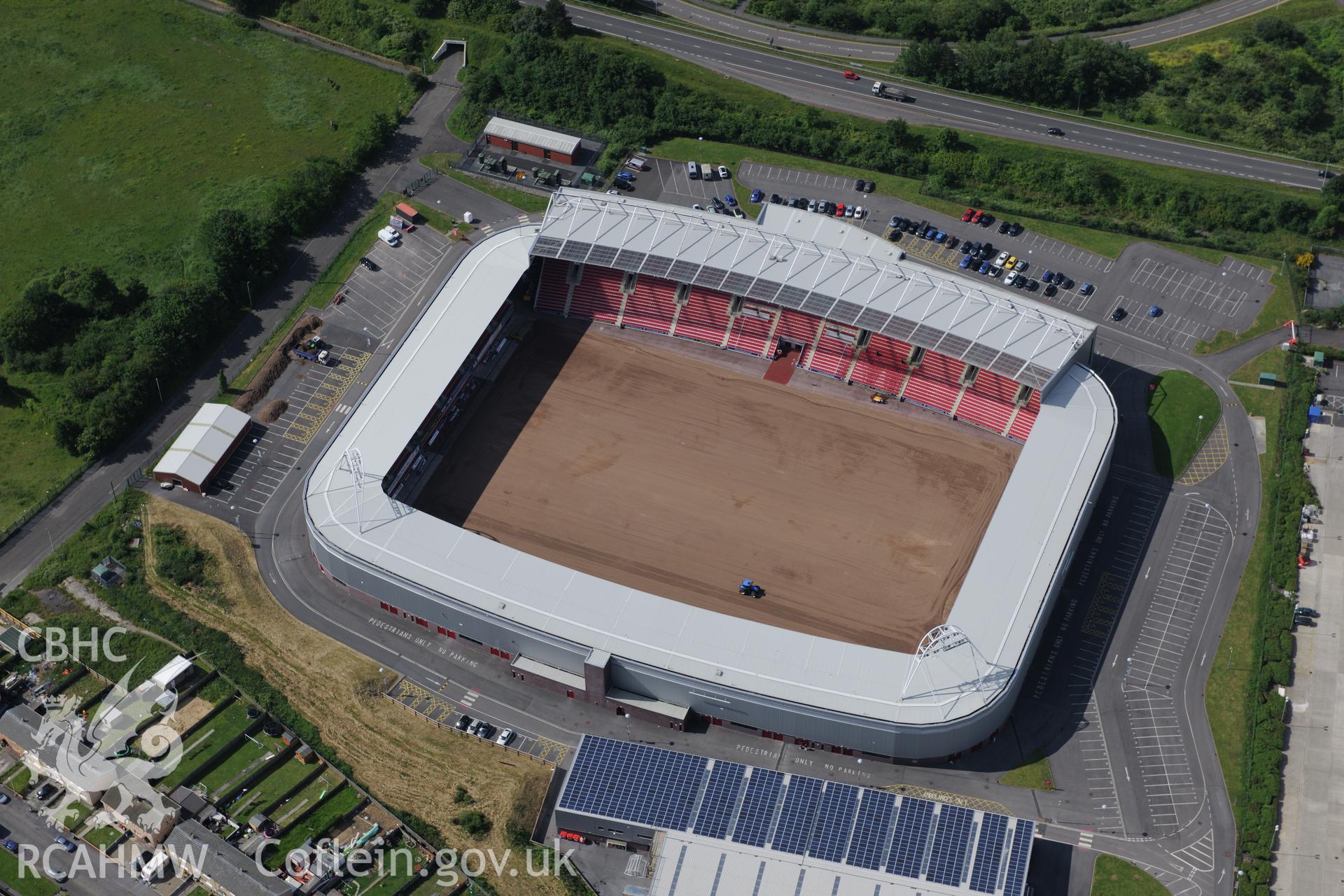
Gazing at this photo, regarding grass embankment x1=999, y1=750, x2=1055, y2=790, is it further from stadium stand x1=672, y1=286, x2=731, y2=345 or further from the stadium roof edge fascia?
stadium stand x1=672, y1=286, x2=731, y2=345

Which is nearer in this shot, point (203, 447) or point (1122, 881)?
point (1122, 881)

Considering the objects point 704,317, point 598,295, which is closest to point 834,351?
point 704,317

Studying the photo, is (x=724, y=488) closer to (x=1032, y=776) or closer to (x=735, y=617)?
(x=735, y=617)

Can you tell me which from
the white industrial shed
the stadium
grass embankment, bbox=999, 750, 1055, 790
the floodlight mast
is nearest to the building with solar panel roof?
grass embankment, bbox=999, 750, 1055, 790

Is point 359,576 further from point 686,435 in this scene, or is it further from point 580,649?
point 686,435

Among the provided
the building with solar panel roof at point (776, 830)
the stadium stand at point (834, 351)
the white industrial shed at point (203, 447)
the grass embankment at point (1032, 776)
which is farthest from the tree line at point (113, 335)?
the grass embankment at point (1032, 776)

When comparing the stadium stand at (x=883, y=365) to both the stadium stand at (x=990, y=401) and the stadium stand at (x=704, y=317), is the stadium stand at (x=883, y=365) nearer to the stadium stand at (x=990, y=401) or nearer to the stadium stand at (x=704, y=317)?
the stadium stand at (x=990, y=401)

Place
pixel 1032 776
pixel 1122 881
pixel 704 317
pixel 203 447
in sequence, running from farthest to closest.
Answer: pixel 704 317 → pixel 203 447 → pixel 1032 776 → pixel 1122 881

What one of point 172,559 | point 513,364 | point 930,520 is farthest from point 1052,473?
point 172,559
